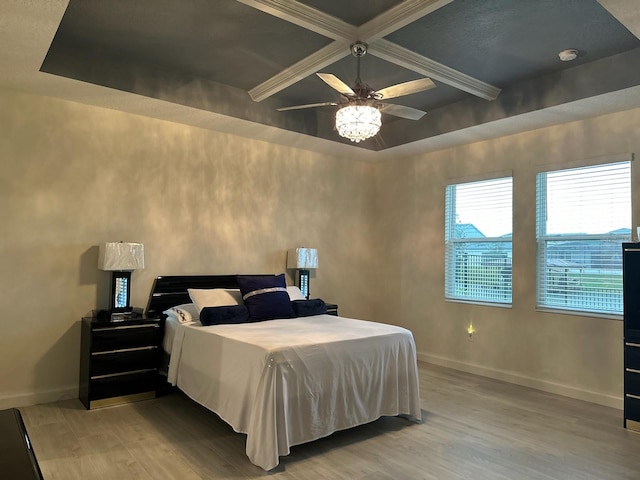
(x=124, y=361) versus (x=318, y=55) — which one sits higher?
(x=318, y=55)

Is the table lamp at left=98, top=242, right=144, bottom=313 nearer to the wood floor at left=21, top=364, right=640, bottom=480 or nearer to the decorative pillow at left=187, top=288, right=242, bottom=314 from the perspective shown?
the decorative pillow at left=187, top=288, right=242, bottom=314

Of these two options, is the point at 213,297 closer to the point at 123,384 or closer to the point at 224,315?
the point at 224,315

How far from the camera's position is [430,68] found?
4074 millimetres

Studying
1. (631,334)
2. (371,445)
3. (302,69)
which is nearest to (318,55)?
(302,69)

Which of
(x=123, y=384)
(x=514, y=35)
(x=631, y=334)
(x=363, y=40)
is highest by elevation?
(x=514, y=35)

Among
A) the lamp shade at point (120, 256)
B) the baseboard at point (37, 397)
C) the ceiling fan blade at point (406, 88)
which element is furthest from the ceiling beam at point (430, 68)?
the baseboard at point (37, 397)

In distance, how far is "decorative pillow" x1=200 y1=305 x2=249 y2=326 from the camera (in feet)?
13.3

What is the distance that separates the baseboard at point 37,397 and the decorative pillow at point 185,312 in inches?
43.7

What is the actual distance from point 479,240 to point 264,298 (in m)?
2.77

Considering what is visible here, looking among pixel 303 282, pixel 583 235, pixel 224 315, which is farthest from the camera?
pixel 303 282

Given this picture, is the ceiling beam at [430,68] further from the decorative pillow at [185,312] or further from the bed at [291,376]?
the decorative pillow at [185,312]

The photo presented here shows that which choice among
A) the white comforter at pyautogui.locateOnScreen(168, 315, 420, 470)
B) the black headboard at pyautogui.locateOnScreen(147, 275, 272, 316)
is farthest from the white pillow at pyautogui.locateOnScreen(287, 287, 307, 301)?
the white comforter at pyautogui.locateOnScreen(168, 315, 420, 470)

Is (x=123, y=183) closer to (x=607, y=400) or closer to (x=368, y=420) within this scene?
(x=368, y=420)

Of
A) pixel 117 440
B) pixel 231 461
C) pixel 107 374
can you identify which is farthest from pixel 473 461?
pixel 107 374
